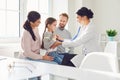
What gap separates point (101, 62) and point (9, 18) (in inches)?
116

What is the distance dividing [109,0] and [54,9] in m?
1.21

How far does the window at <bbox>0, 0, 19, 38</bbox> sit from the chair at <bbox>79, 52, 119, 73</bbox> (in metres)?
2.72

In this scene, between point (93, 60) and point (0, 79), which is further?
point (93, 60)

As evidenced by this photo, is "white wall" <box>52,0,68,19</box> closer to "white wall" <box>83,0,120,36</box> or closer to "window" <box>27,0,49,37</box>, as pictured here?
"window" <box>27,0,49,37</box>

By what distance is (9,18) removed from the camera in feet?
13.7

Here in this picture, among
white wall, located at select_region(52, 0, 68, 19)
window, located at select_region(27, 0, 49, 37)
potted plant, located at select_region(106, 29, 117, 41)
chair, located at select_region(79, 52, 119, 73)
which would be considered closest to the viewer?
chair, located at select_region(79, 52, 119, 73)

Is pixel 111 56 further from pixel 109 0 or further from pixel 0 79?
pixel 109 0

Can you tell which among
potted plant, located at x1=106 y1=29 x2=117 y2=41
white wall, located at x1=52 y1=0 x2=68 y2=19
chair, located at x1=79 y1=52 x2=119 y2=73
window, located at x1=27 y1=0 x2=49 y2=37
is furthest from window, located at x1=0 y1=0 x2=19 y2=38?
chair, located at x1=79 y1=52 x2=119 y2=73

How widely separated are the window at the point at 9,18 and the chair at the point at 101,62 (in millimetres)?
2723

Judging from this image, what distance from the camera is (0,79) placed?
4.05 ft

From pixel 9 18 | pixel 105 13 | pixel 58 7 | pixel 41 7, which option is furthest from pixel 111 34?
pixel 9 18

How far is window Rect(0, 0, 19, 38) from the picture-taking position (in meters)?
4.04

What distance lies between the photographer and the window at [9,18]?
4.04m

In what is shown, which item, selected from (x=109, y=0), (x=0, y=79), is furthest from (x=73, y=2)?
(x=0, y=79)
